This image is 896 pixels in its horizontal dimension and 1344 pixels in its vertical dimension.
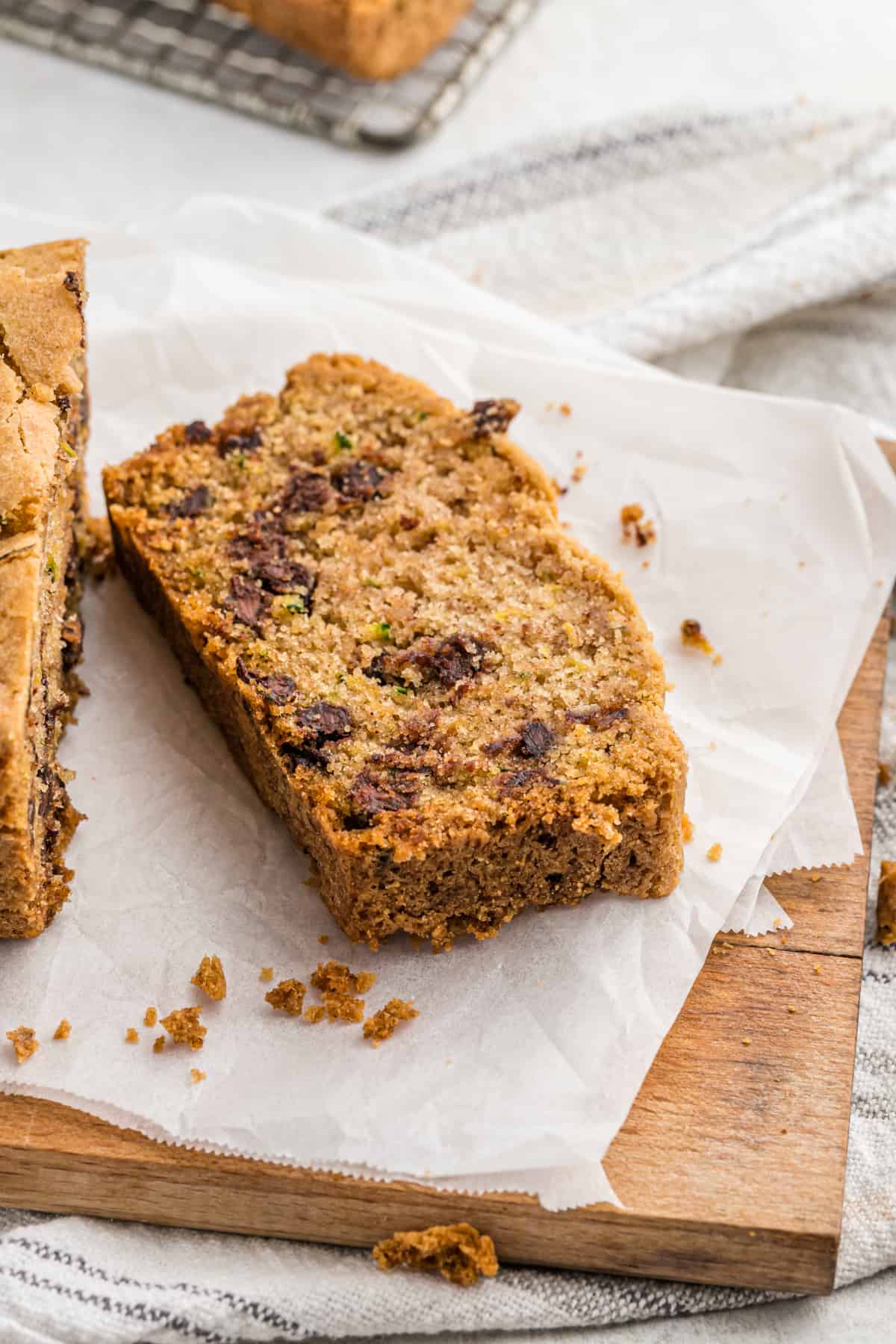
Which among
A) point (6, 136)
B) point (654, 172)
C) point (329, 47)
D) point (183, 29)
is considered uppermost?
point (654, 172)

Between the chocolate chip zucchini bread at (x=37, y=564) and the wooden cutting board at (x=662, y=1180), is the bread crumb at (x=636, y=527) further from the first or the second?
the chocolate chip zucchini bread at (x=37, y=564)

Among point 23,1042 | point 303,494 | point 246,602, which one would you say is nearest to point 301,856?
point 246,602

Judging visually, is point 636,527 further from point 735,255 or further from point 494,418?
point 735,255

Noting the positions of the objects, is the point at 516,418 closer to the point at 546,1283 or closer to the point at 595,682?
the point at 595,682

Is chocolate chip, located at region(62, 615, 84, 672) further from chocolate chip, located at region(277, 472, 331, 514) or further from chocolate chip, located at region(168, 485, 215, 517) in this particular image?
chocolate chip, located at region(277, 472, 331, 514)

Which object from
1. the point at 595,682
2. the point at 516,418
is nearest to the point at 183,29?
the point at 516,418

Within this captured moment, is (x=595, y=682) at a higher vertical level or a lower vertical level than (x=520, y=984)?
higher

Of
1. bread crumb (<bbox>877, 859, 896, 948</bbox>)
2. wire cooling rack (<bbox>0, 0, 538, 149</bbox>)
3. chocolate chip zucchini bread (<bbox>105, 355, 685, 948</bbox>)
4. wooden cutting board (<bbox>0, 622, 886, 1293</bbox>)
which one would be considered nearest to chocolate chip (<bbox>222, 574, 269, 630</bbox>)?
chocolate chip zucchini bread (<bbox>105, 355, 685, 948</bbox>)
